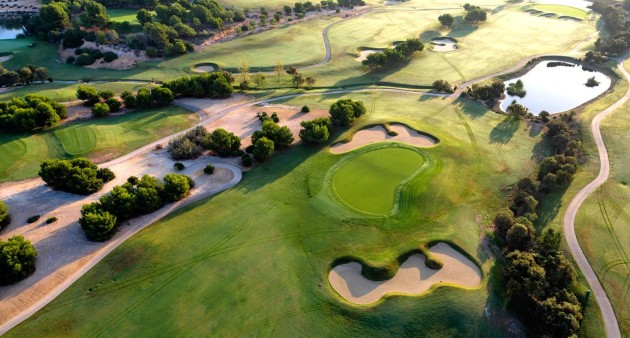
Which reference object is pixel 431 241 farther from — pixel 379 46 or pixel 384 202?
pixel 379 46

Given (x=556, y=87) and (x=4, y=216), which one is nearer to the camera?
(x=4, y=216)

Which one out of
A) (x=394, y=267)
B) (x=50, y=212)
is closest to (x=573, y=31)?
(x=394, y=267)

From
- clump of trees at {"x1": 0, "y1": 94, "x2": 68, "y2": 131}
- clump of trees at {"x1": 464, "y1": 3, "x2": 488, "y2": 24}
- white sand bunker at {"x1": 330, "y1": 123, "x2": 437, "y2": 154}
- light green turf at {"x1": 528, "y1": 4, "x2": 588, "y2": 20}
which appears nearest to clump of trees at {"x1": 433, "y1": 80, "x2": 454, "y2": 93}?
white sand bunker at {"x1": 330, "y1": 123, "x2": 437, "y2": 154}

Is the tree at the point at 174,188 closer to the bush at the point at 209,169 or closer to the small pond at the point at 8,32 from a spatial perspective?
the bush at the point at 209,169

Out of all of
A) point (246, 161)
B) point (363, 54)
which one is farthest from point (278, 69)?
point (246, 161)

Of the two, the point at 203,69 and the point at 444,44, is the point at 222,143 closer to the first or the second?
the point at 203,69

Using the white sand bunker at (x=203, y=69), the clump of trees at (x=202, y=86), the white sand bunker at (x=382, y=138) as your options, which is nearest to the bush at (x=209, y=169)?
the white sand bunker at (x=382, y=138)
